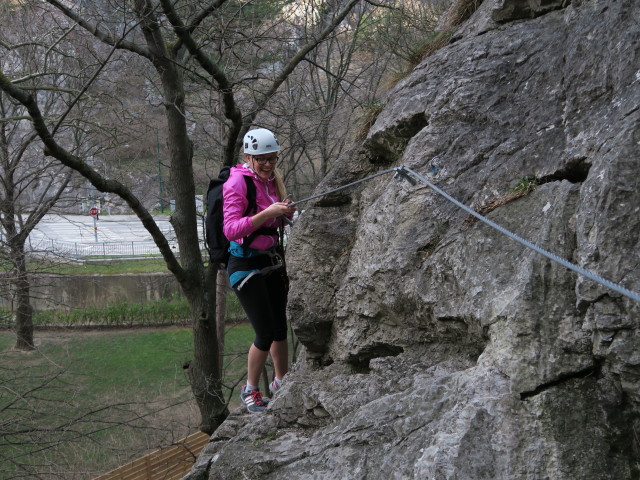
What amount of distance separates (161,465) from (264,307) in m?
6.80

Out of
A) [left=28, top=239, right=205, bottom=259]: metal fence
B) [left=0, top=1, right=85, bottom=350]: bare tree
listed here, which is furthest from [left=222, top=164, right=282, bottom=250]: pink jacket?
[left=28, top=239, right=205, bottom=259]: metal fence

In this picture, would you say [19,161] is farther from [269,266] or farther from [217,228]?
[269,266]

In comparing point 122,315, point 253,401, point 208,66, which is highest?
point 208,66

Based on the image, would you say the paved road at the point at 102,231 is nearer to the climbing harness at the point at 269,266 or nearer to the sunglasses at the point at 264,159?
the climbing harness at the point at 269,266

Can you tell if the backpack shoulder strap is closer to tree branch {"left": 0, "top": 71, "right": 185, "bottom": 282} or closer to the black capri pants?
the black capri pants

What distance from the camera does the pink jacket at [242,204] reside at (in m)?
4.50

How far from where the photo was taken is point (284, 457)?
12.5 feet

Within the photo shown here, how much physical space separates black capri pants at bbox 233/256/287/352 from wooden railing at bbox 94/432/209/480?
16.5 feet

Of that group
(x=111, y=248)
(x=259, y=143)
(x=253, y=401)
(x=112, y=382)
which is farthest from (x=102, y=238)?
(x=259, y=143)

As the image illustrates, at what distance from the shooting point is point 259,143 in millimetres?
4668

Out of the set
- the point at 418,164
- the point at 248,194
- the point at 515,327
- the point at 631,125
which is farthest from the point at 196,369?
the point at 631,125

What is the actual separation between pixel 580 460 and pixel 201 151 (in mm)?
13567

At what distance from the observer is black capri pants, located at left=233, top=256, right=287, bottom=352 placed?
496cm

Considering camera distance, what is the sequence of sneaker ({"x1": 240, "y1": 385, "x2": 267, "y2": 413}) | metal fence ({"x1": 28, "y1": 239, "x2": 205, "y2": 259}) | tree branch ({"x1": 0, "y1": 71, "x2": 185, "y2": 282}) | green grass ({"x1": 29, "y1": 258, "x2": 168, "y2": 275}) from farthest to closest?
metal fence ({"x1": 28, "y1": 239, "x2": 205, "y2": 259})
green grass ({"x1": 29, "y1": 258, "x2": 168, "y2": 275})
tree branch ({"x1": 0, "y1": 71, "x2": 185, "y2": 282})
sneaker ({"x1": 240, "y1": 385, "x2": 267, "y2": 413})
